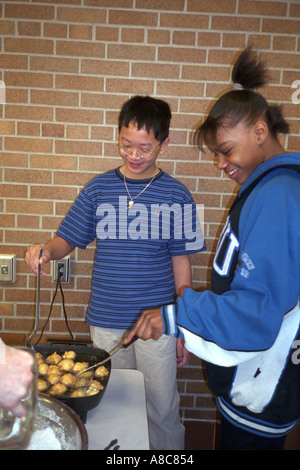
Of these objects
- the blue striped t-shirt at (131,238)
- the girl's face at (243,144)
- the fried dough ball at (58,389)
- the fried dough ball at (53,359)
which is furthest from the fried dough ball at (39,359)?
the girl's face at (243,144)

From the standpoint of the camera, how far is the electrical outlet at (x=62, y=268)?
2.18 metres

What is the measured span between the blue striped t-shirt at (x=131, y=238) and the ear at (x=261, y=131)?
713mm

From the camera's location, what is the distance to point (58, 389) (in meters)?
1.12

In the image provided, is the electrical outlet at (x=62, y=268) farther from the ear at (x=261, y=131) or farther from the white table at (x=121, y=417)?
the ear at (x=261, y=131)

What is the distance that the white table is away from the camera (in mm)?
1003

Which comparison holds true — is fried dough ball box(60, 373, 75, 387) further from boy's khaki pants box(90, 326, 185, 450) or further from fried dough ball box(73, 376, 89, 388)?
boy's khaki pants box(90, 326, 185, 450)

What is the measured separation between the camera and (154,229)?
1.81 m

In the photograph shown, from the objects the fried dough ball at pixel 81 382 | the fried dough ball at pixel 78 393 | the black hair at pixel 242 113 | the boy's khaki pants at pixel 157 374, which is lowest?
the boy's khaki pants at pixel 157 374

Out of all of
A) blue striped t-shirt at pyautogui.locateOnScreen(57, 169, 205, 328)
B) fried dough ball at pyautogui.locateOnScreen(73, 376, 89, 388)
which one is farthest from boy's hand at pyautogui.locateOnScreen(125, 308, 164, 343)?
blue striped t-shirt at pyautogui.locateOnScreen(57, 169, 205, 328)

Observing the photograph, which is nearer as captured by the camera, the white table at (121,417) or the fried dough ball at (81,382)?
the white table at (121,417)

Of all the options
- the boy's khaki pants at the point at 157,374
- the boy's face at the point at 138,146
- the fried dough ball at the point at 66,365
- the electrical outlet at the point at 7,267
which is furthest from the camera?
the electrical outlet at the point at 7,267

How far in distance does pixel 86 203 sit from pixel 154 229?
34 cm
